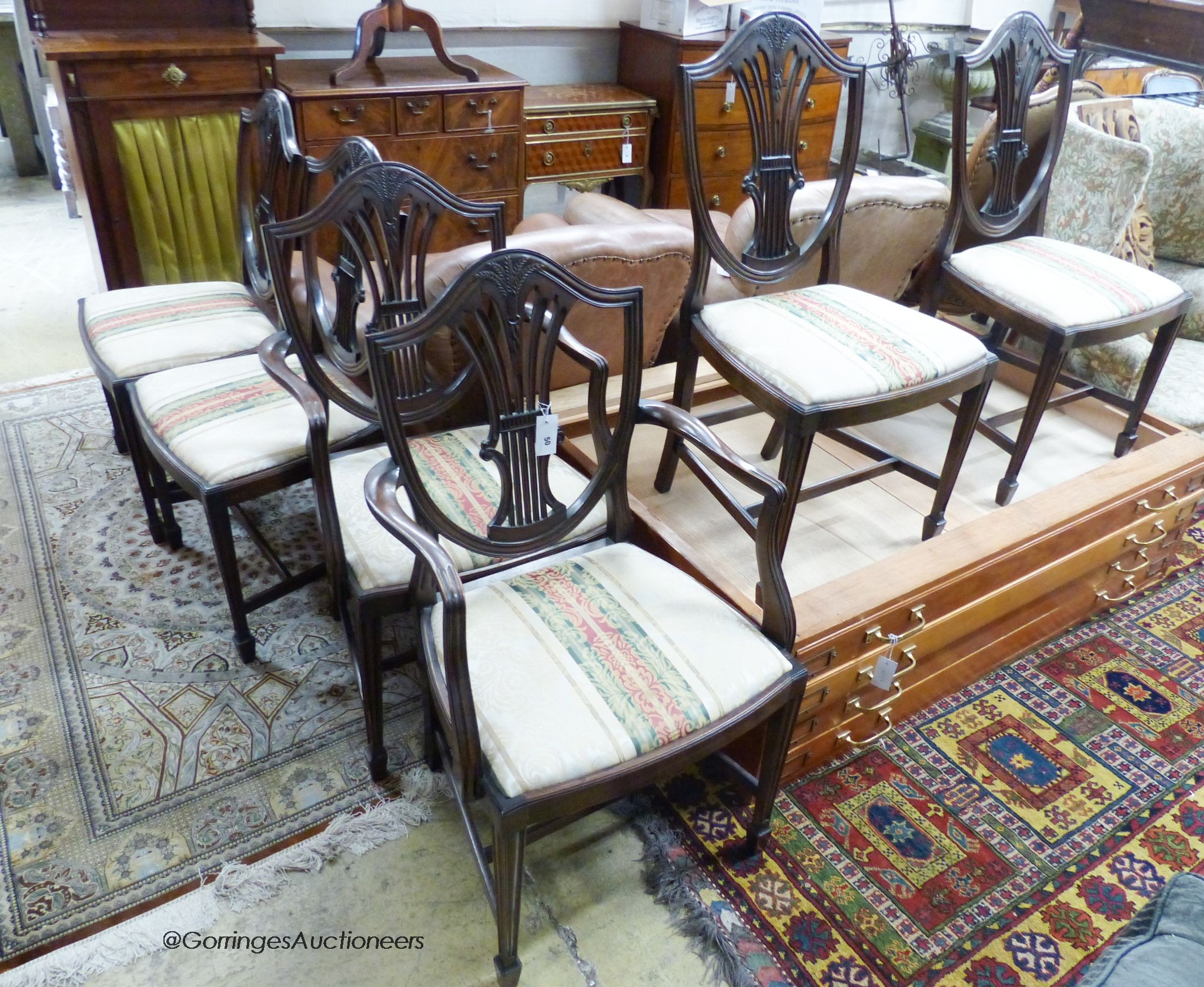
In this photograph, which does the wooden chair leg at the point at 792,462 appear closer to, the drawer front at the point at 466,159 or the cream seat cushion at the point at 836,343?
the cream seat cushion at the point at 836,343

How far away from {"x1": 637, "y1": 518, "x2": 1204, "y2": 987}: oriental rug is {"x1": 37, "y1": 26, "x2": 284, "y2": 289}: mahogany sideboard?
1948mm

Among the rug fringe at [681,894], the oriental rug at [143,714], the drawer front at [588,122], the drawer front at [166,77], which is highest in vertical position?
the drawer front at [166,77]

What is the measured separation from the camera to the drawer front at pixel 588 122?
339 centimetres

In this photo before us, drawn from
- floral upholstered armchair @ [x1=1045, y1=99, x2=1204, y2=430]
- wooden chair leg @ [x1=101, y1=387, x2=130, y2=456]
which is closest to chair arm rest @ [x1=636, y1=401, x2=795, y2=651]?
floral upholstered armchair @ [x1=1045, y1=99, x2=1204, y2=430]

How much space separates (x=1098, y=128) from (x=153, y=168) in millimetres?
2618

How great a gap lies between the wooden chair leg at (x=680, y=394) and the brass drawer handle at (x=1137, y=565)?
102 cm

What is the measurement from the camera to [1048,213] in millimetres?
2512

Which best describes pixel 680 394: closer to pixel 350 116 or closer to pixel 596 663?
pixel 596 663

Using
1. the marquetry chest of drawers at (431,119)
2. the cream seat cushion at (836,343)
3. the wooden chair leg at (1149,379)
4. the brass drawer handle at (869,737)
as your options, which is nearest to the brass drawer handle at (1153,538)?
the wooden chair leg at (1149,379)

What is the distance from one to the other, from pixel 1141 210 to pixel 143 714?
2.75m

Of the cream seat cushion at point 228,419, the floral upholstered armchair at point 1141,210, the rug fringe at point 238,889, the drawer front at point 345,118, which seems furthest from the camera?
the drawer front at point 345,118

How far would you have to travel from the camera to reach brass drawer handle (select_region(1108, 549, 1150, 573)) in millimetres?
2055

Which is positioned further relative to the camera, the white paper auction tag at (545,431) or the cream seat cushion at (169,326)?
the cream seat cushion at (169,326)

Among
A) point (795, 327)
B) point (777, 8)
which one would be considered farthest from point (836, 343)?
point (777, 8)
